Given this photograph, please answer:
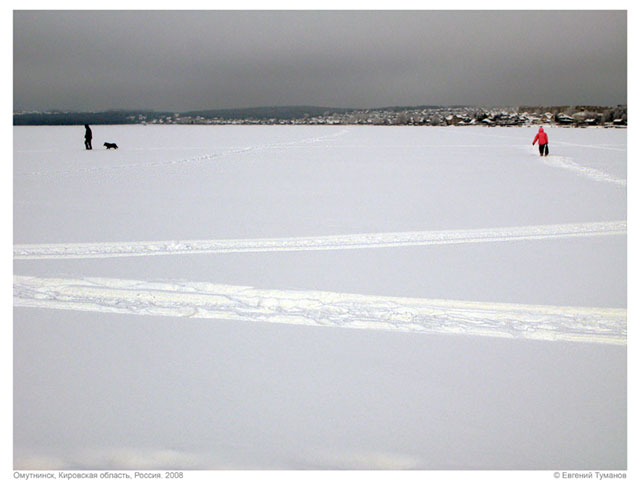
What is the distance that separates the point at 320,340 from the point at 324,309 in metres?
0.57

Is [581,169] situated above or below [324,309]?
above

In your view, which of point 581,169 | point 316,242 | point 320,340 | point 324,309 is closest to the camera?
point 320,340

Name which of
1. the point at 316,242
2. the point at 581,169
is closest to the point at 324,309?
the point at 316,242

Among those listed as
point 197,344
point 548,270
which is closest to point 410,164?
point 548,270

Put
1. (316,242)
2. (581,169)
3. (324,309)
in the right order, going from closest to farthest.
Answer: (324,309)
(316,242)
(581,169)

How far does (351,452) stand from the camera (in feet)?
9.03

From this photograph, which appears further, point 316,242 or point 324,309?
point 316,242

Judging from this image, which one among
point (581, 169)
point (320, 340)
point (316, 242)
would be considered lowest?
point (320, 340)

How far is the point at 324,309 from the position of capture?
4.30 metres

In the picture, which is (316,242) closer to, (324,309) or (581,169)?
(324,309)

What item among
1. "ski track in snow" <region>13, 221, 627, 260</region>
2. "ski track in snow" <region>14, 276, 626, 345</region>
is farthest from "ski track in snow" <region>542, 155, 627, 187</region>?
"ski track in snow" <region>14, 276, 626, 345</region>

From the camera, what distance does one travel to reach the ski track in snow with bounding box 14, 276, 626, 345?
3.92 m

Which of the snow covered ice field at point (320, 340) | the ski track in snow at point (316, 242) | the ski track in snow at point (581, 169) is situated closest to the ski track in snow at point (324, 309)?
the snow covered ice field at point (320, 340)
